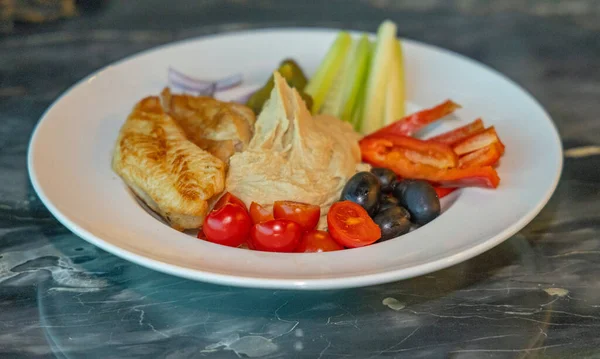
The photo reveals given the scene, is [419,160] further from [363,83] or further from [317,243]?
[363,83]

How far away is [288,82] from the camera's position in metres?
4.01

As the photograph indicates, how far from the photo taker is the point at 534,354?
2.31m

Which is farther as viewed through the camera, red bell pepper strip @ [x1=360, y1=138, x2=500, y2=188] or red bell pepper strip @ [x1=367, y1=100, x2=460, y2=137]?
red bell pepper strip @ [x1=367, y1=100, x2=460, y2=137]

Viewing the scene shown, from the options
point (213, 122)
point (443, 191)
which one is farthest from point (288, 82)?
point (443, 191)

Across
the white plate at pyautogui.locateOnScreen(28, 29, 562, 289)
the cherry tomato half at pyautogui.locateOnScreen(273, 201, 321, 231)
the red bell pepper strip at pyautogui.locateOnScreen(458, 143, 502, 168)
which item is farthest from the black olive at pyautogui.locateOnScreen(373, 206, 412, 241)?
the red bell pepper strip at pyautogui.locateOnScreen(458, 143, 502, 168)

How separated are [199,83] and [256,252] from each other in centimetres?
182

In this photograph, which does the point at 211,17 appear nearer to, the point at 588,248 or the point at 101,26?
the point at 101,26

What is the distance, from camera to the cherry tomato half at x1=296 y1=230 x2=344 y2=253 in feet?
8.84

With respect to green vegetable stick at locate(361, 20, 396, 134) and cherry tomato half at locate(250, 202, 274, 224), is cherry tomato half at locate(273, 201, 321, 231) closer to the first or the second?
cherry tomato half at locate(250, 202, 274, 224)

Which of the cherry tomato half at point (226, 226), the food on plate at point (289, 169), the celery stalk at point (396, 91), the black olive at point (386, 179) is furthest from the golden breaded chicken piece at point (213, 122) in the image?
the celery stalk at point (396, 91)

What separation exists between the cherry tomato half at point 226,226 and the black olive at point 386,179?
739 millimetres

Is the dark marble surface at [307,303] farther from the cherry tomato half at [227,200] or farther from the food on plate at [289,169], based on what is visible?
the cherry tomato half at [227,200]

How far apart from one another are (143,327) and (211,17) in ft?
12.5

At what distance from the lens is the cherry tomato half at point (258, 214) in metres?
2.89
